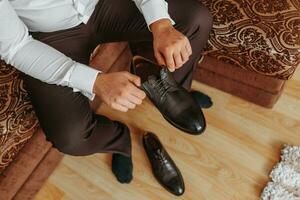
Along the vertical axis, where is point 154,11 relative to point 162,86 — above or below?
above

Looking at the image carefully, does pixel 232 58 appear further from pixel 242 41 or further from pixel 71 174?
pixel 71 174

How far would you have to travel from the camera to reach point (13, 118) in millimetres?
965

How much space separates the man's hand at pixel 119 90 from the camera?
2.82 feet

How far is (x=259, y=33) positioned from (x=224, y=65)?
192mm

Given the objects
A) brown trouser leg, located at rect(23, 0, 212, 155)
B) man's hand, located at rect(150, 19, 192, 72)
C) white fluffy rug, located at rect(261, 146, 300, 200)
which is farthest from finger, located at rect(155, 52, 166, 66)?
white fluffy rug, located at rect(261, 146, 300, 200)

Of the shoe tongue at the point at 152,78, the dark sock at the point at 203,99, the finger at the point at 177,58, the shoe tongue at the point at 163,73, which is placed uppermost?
the finger at the point at 177,58

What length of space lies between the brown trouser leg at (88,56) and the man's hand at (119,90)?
117 mm

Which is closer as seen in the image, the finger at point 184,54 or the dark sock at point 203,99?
the finger at point 184,54

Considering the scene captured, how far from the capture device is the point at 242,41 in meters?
1.09

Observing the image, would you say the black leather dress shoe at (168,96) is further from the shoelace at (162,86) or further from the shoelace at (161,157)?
the shoelace at (161,157)

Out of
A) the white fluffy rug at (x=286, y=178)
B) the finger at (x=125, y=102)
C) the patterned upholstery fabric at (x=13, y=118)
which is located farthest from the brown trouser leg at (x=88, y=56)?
the white fluffy rug at (x=286, y=178)

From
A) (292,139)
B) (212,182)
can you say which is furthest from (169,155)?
(292,139)

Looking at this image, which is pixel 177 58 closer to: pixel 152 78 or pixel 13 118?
pixel 152 78

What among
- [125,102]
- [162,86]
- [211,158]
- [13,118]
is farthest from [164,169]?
[13,118]
